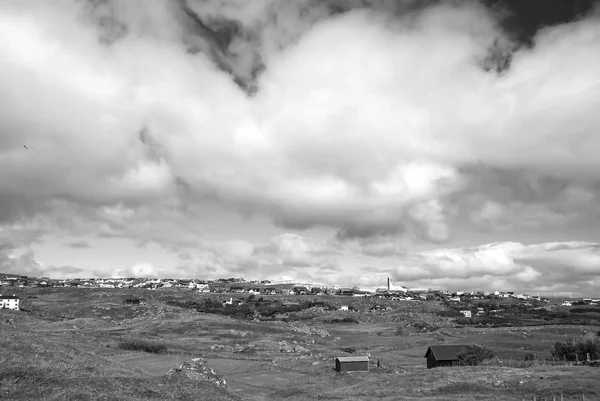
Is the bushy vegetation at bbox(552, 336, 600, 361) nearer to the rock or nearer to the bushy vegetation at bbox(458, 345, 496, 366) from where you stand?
the bushy vegetation at bbox(458, 345, 496, 366)

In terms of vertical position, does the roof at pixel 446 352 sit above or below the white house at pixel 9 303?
below

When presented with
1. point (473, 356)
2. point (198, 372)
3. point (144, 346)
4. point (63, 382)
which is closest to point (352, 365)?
point (473, 356)

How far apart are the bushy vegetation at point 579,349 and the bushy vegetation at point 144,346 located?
9566 centimetres

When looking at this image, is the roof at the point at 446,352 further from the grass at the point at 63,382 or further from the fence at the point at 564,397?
the grass at the point at 63,382

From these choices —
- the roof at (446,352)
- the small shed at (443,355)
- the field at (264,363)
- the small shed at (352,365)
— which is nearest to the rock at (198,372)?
the field at (264,363)

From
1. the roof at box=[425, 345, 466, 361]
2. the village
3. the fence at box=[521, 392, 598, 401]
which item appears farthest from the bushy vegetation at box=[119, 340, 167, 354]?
the fence at box=[521, 392, 598, 401]

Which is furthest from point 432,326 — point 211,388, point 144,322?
point 211,388

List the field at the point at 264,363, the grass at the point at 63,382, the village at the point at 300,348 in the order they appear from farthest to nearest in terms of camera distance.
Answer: the village at the point at 300,348 → the field at the point at 264,363 → the grass at the point at 63,382

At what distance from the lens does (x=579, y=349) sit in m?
93.5

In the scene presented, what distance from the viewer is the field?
94.2 ft

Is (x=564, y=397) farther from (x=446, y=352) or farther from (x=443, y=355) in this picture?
(x=446, y=352)

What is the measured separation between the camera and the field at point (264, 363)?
2872 centimetres

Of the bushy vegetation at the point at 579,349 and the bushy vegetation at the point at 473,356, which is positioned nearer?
the bushy vegetation at the point at 579,349

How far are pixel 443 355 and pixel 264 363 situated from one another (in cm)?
4051
